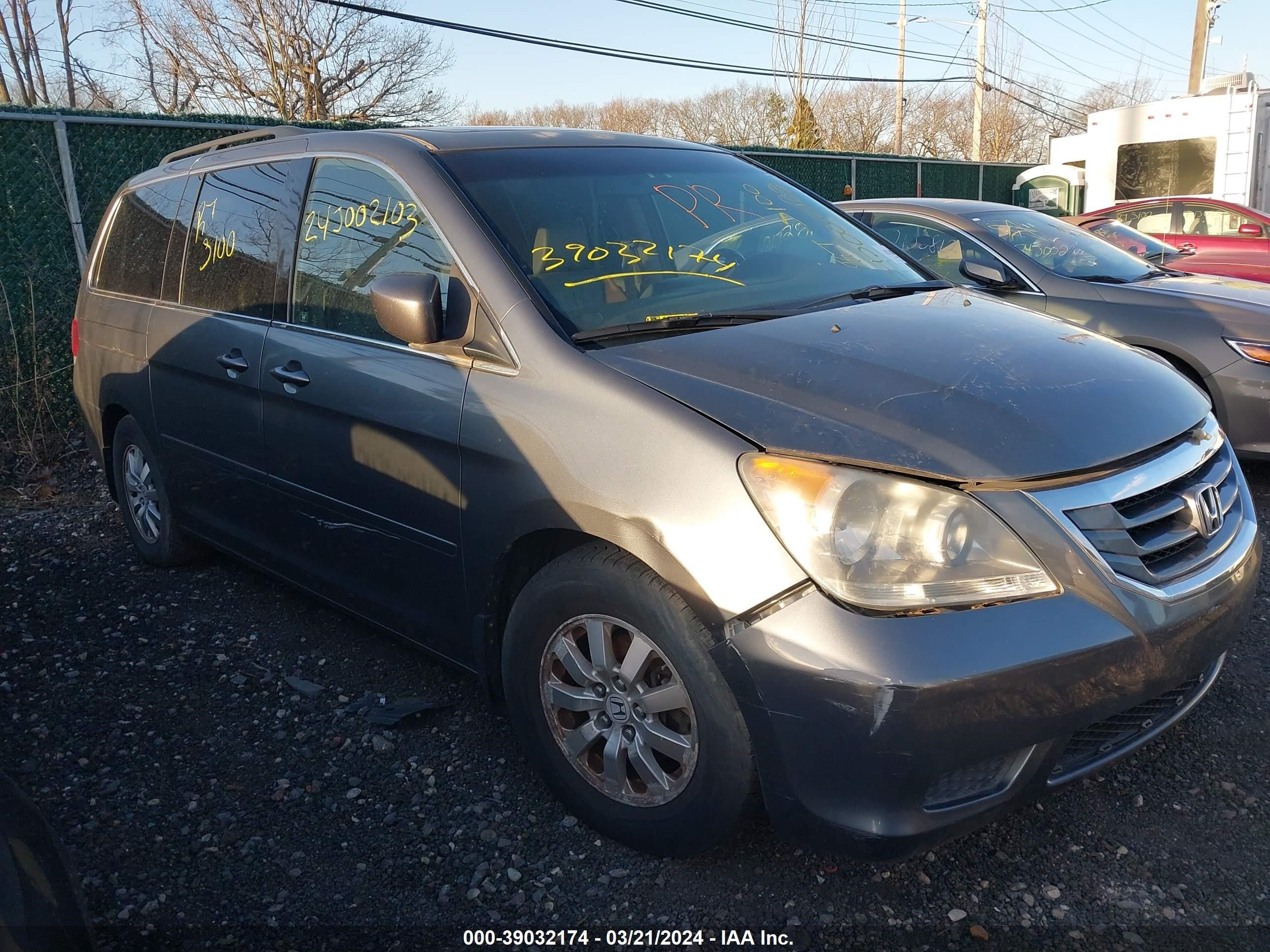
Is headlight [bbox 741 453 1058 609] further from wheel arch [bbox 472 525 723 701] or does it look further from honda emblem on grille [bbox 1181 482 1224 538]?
honda emblem on grille [bbox 1181 482 1224 538]

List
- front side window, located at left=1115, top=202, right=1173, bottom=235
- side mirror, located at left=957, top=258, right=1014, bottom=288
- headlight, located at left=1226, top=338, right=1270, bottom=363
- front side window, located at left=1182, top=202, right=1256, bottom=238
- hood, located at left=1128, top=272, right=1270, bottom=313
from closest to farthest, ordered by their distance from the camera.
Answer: headlight, located at left=1226, top=338, right=1270, bottom=363, side mirror, located at left=957, top=258, right=1014, bottom=288, hood, located at left=1128, top=272, right=1270, bottom=313, front side window, located at left=1182, top=202, right=1256, bottom=238, front side window, located at left=1115, top=202, right=1173, bottom=235

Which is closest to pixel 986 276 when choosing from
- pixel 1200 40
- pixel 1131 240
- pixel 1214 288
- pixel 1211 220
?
pixel 1214 288

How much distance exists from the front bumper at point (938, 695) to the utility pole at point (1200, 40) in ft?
95.5

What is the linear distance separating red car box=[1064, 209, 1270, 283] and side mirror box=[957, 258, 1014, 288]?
1.82 meters

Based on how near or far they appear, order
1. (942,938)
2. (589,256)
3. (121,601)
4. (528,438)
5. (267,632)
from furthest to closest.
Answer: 1. (121,601)
2. (267,632)
3. (589,256)
4. (528,438)
5. (942,938)

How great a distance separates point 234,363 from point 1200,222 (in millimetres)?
11890

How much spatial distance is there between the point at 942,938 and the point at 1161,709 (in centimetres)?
74

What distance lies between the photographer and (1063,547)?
2.15 meters

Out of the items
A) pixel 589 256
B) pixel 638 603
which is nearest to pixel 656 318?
pixel 589 256

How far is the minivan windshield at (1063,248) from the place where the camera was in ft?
20.5

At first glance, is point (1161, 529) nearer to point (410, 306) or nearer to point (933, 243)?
point (410, 306)

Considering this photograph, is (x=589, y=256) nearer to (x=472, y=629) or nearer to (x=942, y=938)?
(x=472, y=629)

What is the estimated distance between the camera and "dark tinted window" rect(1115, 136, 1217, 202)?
1485 cm

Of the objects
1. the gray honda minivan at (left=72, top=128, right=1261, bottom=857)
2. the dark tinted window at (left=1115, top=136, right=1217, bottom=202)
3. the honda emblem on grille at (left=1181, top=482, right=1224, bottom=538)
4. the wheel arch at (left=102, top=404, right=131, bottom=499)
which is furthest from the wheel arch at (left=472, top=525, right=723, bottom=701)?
the dark tinted window at (left=1115, top=136, right=1217, bottom=202)
